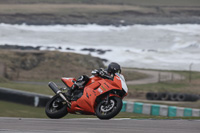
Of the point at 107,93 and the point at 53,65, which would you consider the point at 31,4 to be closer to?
the point at 53,65

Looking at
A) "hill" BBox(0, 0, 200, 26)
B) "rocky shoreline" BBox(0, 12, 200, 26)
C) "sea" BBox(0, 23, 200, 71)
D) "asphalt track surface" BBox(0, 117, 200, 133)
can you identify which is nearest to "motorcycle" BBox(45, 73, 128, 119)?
"asphalt track surface" BBox(0, 117, 200, 133)

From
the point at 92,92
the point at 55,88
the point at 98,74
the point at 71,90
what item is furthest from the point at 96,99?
the point at 55,88

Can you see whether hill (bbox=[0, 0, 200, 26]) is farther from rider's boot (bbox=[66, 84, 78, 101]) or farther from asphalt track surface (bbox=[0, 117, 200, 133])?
asphalt track surface (bbox=[0, 117, 200, 133])

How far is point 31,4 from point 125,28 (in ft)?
66.1

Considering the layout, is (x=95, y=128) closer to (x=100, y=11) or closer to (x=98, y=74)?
(x=98, y=74)

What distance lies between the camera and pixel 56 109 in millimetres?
10570

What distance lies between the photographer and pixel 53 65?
37812mm

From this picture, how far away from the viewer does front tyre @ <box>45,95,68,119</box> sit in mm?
10438

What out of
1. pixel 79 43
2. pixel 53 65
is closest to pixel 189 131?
pixel 53 65

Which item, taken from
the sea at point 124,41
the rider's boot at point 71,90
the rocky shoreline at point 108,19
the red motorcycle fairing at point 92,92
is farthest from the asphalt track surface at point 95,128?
the rocky shoreline at point 108,19

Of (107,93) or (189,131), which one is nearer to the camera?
(189,131)

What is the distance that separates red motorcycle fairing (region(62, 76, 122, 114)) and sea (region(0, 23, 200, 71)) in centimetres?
3515

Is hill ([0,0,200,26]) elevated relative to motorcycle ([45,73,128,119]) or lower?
lower

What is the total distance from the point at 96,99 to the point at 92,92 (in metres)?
0.17
